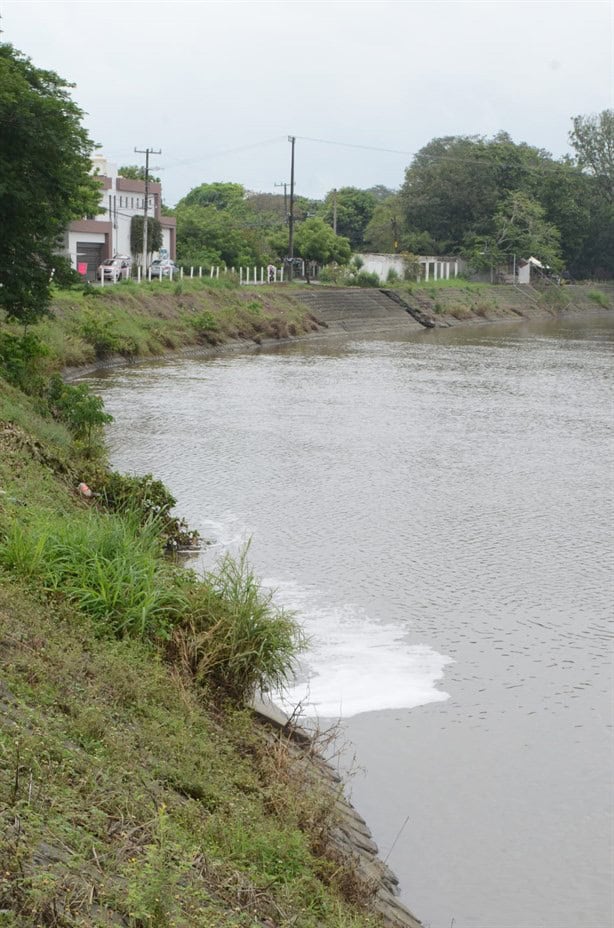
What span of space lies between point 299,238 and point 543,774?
69.1 meters

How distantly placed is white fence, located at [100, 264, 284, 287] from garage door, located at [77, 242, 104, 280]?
2.67 m

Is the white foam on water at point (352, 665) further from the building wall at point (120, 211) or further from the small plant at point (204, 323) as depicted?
the building wall at point (120, 211)

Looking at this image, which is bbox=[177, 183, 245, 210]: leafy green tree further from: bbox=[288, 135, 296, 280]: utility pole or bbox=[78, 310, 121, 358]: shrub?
bbox=[78, 310, 121, 358]: shrub

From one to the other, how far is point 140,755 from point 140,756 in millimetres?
16

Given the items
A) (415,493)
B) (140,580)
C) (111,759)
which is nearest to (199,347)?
(415,493)

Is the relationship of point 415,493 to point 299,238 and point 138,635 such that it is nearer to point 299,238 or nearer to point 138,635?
point 138,635

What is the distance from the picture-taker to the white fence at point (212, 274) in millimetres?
56656

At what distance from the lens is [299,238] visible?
251 feet

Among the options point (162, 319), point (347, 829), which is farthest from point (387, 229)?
point (347, 829)

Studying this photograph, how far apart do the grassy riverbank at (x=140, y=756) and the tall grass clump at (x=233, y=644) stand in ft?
0.05

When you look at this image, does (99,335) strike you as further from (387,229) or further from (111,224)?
(387,229)

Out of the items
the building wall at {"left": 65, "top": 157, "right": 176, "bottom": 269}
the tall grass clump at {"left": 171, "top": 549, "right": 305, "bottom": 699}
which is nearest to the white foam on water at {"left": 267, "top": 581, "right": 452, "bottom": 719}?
the tall grass clump at {"left": 171, "top": 549, "right": 305, "bottom": 699}

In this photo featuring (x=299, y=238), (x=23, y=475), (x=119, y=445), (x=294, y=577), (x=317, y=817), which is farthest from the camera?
(x=299, y=238)

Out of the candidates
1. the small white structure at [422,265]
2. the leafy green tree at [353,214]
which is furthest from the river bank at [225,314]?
the leafy green tree at [353,214]
